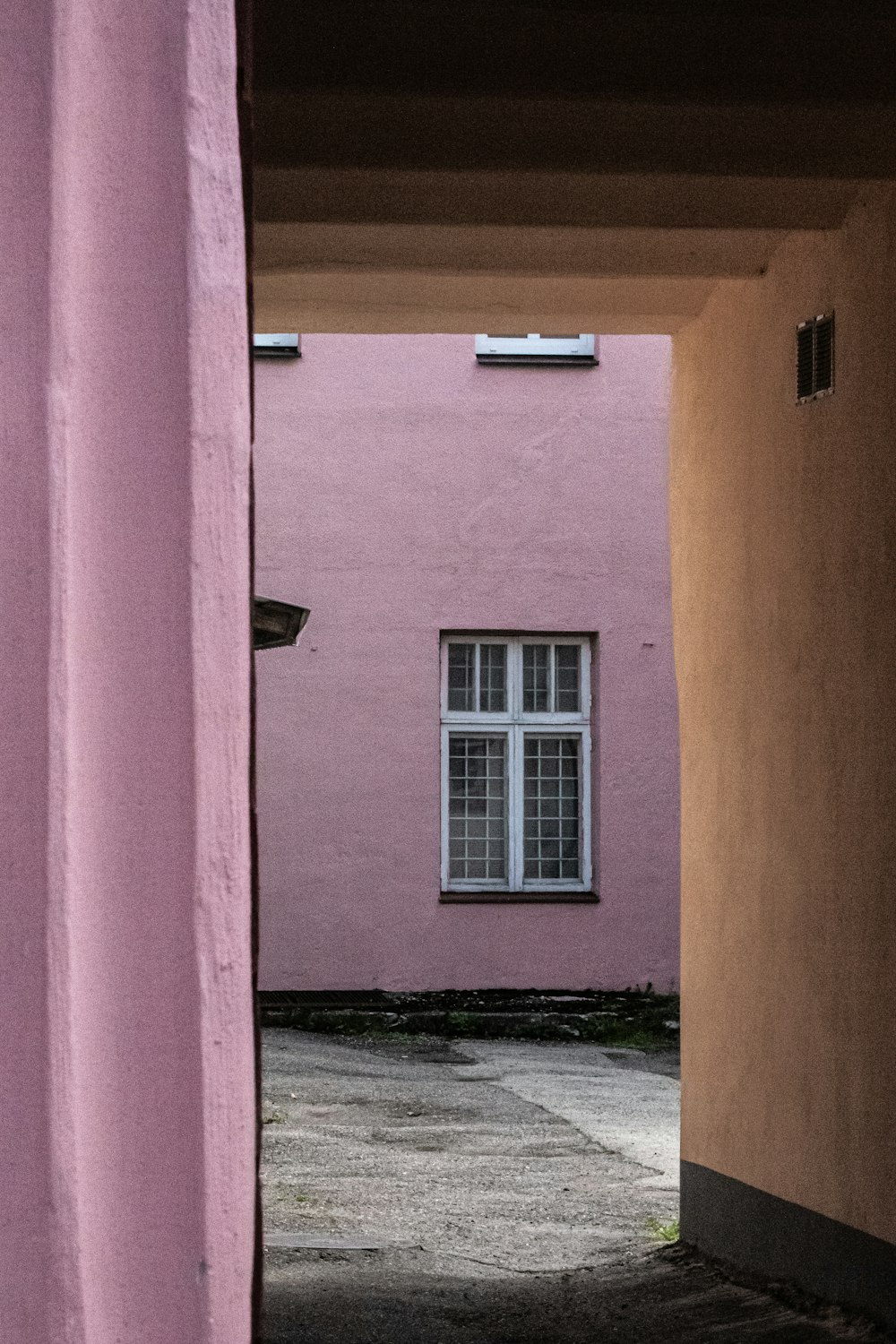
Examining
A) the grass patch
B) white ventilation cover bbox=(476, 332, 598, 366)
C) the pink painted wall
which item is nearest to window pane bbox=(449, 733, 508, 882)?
the pink painted wall

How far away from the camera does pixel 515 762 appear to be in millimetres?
16688

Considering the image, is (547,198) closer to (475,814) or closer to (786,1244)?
(786,1244)

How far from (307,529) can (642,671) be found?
2.99 meters

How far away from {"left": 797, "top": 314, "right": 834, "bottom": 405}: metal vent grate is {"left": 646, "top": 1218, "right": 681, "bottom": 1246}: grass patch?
12.0ft

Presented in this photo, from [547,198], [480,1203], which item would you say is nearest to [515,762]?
[480,1203]

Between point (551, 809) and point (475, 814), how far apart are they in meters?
0.64

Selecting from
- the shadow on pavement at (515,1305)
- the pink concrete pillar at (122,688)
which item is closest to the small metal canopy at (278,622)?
the shadow on pavement at (515,1305)

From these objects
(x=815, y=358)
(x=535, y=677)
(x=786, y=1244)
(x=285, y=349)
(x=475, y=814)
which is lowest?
(x=786, y=1244)

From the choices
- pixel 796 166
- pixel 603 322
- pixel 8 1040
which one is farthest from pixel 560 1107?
pixel 8 1040

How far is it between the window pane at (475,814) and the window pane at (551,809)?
21 centimetres

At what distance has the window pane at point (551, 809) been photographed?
16.7 m

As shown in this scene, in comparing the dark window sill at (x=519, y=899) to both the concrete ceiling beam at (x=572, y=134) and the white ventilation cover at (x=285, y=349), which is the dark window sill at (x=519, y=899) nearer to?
the white ventilation cover at (x=285, y=349)

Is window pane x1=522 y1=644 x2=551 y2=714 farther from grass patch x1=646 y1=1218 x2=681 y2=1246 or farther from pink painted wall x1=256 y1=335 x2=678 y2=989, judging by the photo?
grass patch x1=646 y1=1218 x2=681 y2=1246

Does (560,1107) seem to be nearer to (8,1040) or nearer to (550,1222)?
(550,1222)
